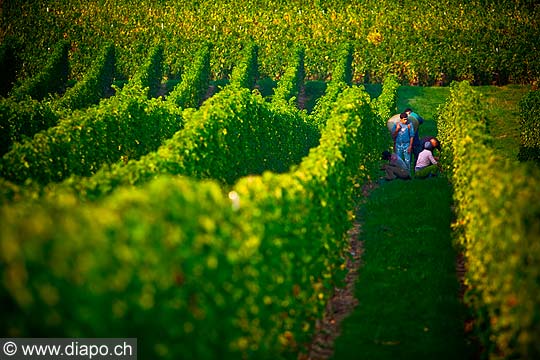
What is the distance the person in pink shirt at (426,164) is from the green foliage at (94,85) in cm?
1473

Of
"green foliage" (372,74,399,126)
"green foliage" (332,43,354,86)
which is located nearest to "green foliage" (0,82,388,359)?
"green foliage" (372,74,399,126)

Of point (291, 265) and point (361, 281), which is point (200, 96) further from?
point (291, 265)

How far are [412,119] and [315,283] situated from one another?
43.5 feet

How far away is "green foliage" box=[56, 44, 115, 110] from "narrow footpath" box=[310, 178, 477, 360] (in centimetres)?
1723

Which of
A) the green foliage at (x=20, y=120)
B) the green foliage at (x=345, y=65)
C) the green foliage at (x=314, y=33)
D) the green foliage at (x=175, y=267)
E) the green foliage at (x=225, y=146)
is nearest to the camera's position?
the green foliage at (x=175, y=267)

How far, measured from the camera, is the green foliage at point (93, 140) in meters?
16.2

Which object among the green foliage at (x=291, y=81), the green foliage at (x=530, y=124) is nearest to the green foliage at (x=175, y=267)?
the green foliage at (x=291, y=81)

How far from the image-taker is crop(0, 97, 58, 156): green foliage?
22938 millimetres

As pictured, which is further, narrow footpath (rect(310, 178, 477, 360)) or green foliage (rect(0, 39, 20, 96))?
green foliage (rect(0, 39, 20, 96))

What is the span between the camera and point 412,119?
2572 cm

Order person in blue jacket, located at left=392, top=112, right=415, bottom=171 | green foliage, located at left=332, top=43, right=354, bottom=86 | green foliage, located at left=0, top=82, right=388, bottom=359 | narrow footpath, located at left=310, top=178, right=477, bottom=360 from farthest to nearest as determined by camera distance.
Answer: green foliage, located at left=332, top=43, right=354, bottom=86
person in blue jacket, located at left=392, top=112, right=415, bottom=171
narrow footpath, located at left=310, top=178, right=477, bottom=360
green foliage, located at left=0, top=82, right=388, bottom=359

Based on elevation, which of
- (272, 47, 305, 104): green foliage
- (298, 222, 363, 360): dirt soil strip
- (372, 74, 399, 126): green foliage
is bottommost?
(298, 222, 363, 360): dirt soil strip

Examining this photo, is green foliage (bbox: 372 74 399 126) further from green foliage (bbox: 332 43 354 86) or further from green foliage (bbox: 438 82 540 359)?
green foliage (bbox: 438 82 540 359)

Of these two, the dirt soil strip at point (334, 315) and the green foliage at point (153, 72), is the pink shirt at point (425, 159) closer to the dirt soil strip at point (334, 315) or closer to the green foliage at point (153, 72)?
the dirt soil strip at point (334, 315)
